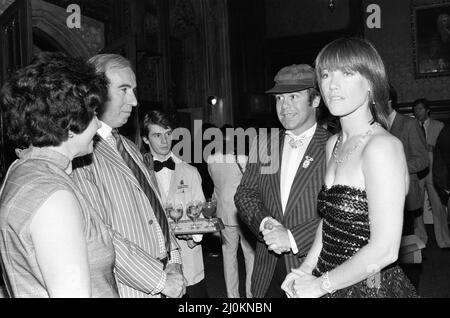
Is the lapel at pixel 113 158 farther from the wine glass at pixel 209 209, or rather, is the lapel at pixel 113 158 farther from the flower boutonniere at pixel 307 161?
the wine glass at pixel 209 209

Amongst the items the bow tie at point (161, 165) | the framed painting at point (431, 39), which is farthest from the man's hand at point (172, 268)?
the framed painting at point (431, 39)

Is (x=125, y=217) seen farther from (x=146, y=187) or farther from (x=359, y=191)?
(x=359, y=191)

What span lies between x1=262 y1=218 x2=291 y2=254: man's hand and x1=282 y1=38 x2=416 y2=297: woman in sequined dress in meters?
0.52

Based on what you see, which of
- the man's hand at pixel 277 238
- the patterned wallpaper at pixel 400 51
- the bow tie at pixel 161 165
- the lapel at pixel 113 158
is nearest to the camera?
the lapel at pixel 113 158

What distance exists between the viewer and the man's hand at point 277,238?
241cm

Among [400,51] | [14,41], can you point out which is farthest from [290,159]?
[400,51]

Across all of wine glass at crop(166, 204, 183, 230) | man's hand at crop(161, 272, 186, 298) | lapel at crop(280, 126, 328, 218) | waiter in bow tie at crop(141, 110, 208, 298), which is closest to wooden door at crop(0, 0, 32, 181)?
waiter in bow tie at crop(141, 110, 208, 298)

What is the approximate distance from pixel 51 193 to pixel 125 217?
89 cm

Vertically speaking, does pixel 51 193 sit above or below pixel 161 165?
above

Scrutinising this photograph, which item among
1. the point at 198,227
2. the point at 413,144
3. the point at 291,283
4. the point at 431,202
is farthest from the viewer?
the point at 431,202

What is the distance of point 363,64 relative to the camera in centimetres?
171

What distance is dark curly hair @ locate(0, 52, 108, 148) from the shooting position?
139 cm

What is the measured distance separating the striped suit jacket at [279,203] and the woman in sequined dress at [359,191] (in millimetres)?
605
